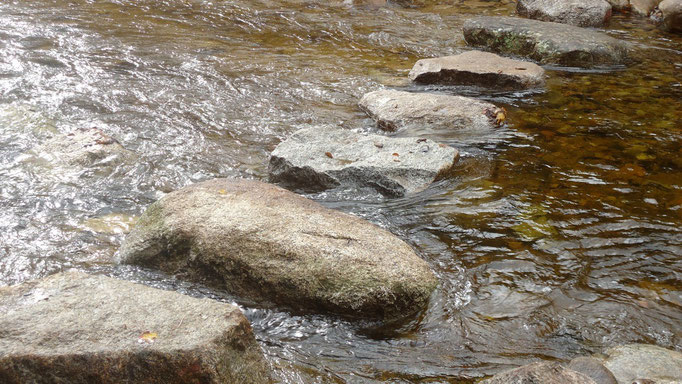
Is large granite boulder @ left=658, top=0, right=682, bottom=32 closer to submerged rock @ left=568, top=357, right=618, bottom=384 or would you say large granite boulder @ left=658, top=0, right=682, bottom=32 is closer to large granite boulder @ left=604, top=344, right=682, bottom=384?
large granite boulder @ left=604, top=344, right=682, bottom=384

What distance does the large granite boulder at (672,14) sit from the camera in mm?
9701

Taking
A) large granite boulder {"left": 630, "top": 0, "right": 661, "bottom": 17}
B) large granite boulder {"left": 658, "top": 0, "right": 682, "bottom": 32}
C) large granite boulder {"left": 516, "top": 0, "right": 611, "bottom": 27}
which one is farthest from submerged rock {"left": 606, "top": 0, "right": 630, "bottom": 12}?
large granite boulder {"left": 658, "top": 0, "right": 682, "bottom": 32}

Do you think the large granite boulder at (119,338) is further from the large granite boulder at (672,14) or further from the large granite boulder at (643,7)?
the large granite boulder at (643,7)

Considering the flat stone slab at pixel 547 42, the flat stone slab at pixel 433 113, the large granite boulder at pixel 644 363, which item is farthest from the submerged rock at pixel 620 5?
the large granite boulder at pixel 644 363

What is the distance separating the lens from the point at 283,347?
3.28 m

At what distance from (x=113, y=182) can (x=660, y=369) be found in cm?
443

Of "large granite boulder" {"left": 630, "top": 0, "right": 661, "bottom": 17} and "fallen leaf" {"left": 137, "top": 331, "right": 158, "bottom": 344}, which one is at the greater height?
"large granite boulder" {"left": 630, "top": 0, "right": 661, "bottom": 17}

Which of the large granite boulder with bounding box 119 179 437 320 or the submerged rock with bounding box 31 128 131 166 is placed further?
the submerged rock with bounding box 31 128 131 166

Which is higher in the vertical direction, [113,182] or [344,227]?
[344,227]

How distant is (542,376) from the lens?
2338mm

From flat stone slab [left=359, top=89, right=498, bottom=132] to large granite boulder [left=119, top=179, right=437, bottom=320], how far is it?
256 cm

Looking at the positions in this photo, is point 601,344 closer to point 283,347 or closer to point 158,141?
point 283,347

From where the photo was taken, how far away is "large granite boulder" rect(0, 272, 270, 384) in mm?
2553

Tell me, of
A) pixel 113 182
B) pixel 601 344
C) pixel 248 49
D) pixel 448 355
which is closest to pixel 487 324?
pixel 448 355
